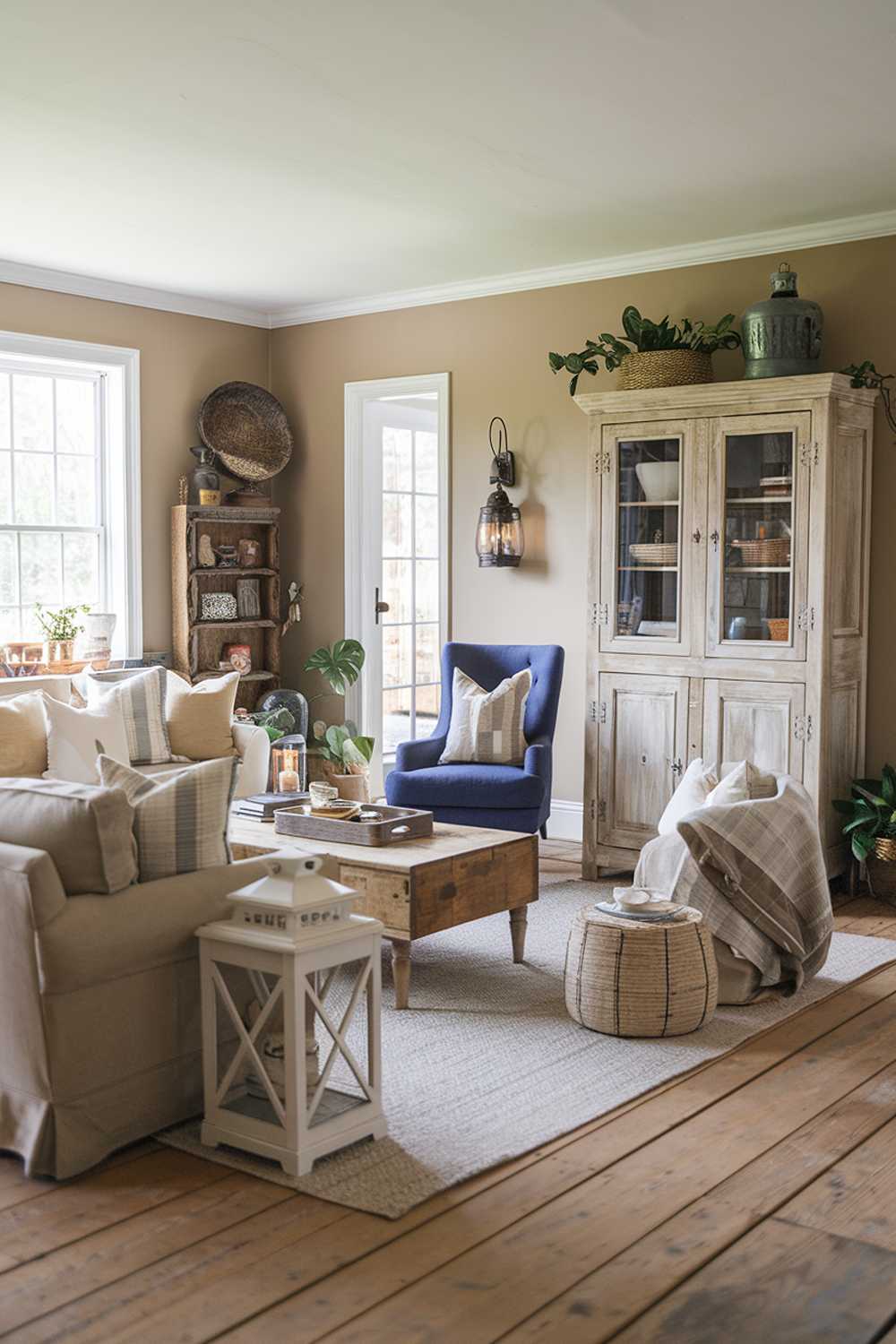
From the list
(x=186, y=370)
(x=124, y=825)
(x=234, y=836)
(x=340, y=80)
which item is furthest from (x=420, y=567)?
(x=124, y=825)

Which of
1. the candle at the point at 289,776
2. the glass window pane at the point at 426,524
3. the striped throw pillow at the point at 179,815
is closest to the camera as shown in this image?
the striped throw pillow at the point at 179,815

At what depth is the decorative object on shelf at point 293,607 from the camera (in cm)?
754

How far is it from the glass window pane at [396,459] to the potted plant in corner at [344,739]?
3.24 feet

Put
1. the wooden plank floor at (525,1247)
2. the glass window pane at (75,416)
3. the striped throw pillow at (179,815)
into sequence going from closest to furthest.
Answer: the wooden plank floor at (525,1247) → the striped throw pillow at (179,815) → the glass window pane at (75,416)

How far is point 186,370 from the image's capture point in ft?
23.5

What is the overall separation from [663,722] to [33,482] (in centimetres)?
332

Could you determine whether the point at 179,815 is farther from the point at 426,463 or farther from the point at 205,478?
the point at 426,463

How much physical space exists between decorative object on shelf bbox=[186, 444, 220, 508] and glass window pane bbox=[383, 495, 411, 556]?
0.99 m

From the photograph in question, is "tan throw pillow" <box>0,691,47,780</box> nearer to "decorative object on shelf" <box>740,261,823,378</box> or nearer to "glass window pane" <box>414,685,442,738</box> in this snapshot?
"glass window pane" <box>414,685,442,738</box>

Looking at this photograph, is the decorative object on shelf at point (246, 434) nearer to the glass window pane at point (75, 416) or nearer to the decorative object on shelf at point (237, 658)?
the glass window pane at point (75, 416)

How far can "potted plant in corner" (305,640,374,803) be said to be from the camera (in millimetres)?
6980

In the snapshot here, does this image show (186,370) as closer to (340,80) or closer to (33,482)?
(33,482)

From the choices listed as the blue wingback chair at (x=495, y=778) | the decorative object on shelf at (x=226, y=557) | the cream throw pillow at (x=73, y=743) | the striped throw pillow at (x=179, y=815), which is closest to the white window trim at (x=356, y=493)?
the decorative object on shelf at (x=226, y=557)

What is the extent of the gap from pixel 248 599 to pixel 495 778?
2430mm
